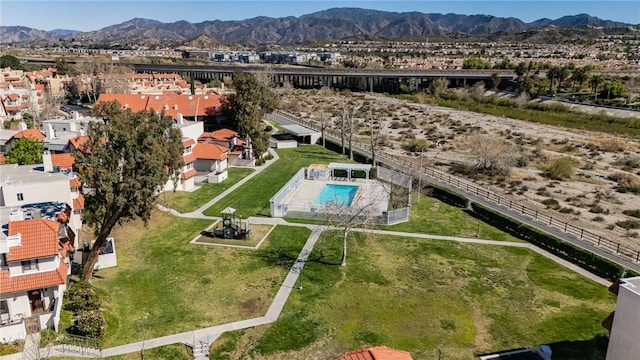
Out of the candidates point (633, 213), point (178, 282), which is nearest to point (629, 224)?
point (633, 213)

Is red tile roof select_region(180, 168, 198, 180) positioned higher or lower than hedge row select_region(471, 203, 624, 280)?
higher

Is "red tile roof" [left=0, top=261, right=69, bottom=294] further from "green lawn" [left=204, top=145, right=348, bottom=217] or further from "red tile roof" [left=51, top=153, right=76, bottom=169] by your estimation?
"green lawn" [left=204, top=145, right=348, bottom=217]

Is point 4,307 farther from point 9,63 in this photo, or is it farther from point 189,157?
point 9,63

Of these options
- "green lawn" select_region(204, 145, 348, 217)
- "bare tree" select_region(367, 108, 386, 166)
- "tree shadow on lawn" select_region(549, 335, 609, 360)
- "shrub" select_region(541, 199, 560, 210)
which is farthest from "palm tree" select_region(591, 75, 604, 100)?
"tree shadow on lawn" select_region(549, 335, 609, 360)

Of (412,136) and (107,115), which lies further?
(412,136)

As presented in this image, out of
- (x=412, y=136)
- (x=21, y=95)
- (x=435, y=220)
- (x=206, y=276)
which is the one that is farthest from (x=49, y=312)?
(x=21, y=95)

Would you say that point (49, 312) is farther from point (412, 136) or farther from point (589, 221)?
point (412, 136)
